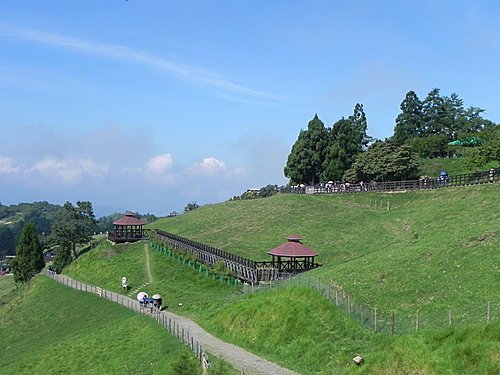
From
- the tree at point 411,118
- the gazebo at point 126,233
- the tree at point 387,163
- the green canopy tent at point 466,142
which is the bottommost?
the gazebo at point 126,233

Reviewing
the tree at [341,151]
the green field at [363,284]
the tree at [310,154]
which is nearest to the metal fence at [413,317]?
the green field at [363,284]

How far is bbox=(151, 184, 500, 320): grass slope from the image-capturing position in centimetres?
3092

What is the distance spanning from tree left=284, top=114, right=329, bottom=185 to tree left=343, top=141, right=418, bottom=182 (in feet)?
45.4

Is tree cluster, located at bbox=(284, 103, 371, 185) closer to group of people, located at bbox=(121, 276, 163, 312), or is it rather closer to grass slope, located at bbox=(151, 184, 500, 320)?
grass slope, located at bbox=(151, 184, 500, 320)

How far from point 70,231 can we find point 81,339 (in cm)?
5235

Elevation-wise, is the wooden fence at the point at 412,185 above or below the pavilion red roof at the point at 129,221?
above

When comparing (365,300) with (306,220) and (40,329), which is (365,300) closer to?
(40,329)

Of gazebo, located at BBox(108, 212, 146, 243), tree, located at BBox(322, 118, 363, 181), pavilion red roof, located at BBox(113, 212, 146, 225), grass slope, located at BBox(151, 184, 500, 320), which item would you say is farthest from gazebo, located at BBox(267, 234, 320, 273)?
tree, located at BBox(322, 118, 363, 181)

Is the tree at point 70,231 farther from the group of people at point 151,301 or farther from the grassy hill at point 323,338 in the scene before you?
the grassy hill at point 323,338

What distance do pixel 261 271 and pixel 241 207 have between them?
48.7 m

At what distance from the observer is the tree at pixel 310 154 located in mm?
111688

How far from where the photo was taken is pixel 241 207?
98625mm

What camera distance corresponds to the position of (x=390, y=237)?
197 feet

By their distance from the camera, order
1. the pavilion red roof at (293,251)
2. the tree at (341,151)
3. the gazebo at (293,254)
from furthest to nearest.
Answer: the tree at (341,151) < the gazebo at (293,254) < the pavilion red roof at (293,251)
